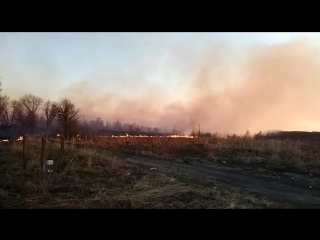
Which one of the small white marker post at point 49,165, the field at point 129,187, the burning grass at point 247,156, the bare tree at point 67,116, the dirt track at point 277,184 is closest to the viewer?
the field at point 129,187

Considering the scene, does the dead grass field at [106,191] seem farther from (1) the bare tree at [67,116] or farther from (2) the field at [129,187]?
(1) the bare tree at [67,116]

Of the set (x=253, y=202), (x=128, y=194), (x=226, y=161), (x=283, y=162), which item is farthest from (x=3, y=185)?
(x=283, y=162)

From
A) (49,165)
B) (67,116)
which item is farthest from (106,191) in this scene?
(67,116)

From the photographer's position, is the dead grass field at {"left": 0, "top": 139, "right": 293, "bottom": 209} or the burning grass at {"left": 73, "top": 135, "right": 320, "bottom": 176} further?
the burning grass at {"left": 73, "top": 135, "right": 320, "bottom": 176}

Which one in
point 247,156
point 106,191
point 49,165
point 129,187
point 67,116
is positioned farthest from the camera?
point 67,116

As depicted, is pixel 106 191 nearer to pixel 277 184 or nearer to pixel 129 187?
pixel 129 187

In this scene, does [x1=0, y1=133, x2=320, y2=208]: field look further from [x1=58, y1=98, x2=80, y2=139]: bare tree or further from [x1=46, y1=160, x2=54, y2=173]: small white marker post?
[x1=58, y1=98, x2=80, y2=139]: bare tree

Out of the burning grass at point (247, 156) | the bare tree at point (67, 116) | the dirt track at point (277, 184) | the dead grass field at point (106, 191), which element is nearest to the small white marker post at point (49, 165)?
the dead grass field at point (106, 191)

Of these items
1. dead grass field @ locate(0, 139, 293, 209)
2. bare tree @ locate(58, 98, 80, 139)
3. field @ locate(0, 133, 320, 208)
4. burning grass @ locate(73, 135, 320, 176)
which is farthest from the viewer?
bare tree @ locate(58, 98, 80, 139)

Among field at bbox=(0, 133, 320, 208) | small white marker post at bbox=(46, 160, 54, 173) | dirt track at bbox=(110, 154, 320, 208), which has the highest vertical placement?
small white marker post at bbox=(46, 160, 54, 173)

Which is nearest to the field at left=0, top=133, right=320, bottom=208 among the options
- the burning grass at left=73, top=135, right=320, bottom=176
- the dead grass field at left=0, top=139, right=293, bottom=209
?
the dead grass field at left=0, top=139, right=293, bottom=209

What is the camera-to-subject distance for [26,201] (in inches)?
268
